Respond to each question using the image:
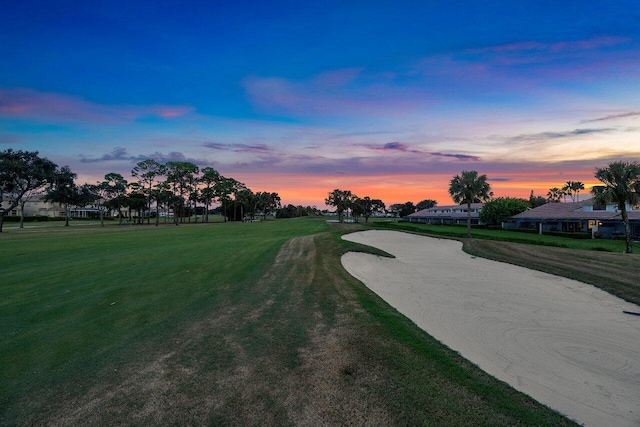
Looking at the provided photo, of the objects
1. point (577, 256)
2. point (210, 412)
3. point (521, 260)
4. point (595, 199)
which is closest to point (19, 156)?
point (210, 412)

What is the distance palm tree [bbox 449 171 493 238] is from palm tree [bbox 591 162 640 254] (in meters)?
17.9

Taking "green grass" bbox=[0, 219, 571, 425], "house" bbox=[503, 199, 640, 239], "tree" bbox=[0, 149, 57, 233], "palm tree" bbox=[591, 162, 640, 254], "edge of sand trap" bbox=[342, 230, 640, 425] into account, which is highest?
"tree" bbox=[0, 149, 57, 233]

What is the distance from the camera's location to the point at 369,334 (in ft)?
24.2

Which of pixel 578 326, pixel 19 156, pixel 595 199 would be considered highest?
pixel 19 156

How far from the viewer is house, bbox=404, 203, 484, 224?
8036 cm

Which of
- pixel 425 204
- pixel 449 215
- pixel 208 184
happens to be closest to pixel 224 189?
pixel 208 184

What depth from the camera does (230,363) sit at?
589 cm

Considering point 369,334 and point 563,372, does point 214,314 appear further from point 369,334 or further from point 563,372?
point 563,372

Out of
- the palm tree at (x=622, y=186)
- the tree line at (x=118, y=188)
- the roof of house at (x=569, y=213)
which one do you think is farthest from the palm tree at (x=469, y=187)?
the tree line at (x=118, y=188)

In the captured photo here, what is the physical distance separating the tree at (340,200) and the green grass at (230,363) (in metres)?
89.0

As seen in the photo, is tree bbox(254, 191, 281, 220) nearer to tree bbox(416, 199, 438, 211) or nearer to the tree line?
the tree line

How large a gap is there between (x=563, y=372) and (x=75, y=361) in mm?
10316

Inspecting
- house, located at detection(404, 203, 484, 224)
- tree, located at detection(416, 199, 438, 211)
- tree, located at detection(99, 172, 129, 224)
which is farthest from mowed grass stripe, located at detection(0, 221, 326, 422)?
tree, located at detection(416, 199, 438, 211)

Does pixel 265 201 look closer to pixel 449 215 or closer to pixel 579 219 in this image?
pixel 449 215
